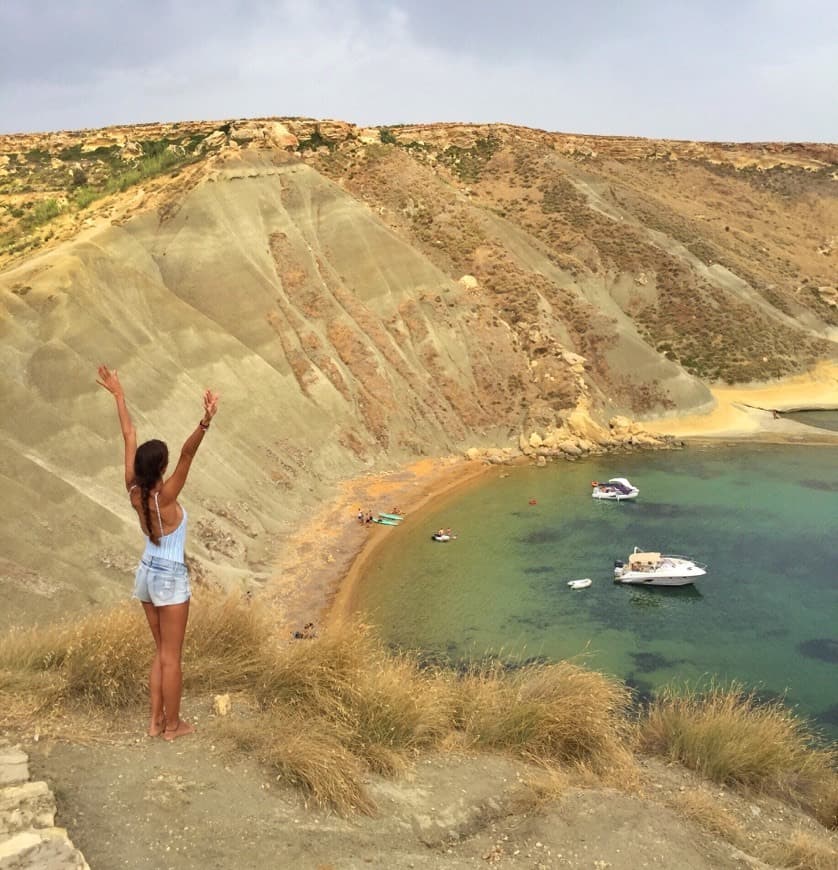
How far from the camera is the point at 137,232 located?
41219 millimetres

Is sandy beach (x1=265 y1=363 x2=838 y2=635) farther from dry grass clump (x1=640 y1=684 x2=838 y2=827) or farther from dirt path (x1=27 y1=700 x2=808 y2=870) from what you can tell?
dirt path (x1=27 y1=700 x2=808 y2=870)

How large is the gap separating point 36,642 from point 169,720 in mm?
2843

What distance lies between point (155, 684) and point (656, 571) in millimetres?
21239

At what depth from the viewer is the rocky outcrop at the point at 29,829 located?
5.38 metres

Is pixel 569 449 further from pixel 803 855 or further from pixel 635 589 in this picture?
pixel 803 855

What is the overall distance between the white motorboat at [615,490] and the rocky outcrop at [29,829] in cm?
3037

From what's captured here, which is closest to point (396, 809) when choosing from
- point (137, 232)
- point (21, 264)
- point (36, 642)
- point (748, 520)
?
point (36, 642)

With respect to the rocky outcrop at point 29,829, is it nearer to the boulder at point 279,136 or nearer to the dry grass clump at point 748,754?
the dry grass clump at point 748,754

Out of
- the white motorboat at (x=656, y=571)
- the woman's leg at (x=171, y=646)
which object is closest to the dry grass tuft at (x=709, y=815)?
the woman's leg at (x=171, y=646)

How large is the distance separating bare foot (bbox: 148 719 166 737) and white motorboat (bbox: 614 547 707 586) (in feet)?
68.0

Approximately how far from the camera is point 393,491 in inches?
1342

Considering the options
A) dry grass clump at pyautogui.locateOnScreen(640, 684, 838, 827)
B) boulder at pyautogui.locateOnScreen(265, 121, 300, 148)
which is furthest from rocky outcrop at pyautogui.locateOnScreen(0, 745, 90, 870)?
boulder at pyautogui.locateOnScreen(265, 121, 300, 148)

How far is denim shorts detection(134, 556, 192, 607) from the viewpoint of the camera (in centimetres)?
716

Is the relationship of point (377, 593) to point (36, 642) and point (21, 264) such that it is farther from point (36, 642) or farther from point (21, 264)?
point (21, 264)
